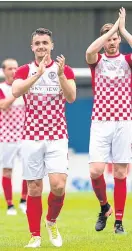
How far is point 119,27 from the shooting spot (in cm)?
1039

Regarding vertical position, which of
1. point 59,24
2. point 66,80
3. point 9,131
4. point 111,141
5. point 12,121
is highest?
point 59,24

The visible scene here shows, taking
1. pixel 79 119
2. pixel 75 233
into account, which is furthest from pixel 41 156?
pixel 79 119

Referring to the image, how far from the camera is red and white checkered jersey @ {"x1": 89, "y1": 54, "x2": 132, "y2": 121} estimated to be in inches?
426

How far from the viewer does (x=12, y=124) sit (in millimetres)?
15008

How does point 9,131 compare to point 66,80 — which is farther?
point 9,131

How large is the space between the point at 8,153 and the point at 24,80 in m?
5.73

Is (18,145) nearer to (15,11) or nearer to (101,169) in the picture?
(101,169)

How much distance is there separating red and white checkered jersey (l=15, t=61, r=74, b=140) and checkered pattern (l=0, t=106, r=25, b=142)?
17.5ft

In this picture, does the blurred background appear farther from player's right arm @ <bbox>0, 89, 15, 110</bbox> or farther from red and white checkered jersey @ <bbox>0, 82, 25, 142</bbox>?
player's right arm @ <bbox>0, 89, 15, 110</bbox>

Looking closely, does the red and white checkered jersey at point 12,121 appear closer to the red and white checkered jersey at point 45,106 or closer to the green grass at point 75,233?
the green grass at point 75,233

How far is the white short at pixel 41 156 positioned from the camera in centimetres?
948

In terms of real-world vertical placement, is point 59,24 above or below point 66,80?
above

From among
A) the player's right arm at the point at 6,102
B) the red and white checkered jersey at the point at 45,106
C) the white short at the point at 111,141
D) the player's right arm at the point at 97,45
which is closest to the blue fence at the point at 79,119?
the player's right arm at the point at 6,102

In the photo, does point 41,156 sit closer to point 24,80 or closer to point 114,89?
point 24,80
